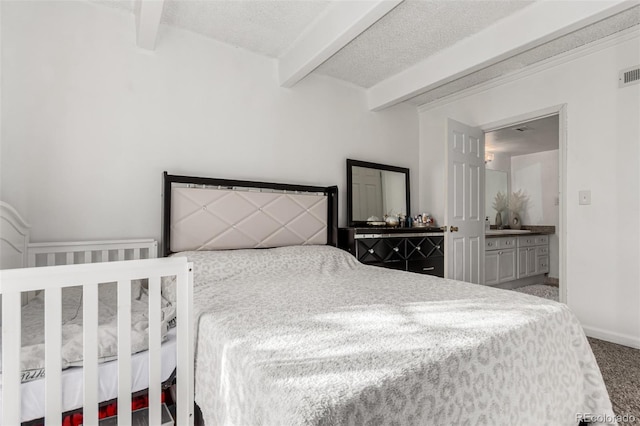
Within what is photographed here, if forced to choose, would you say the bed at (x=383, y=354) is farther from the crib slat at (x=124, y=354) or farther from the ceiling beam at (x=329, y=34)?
the ceiling beam at (x=329, y=34)

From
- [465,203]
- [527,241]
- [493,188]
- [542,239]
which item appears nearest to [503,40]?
[465,203]

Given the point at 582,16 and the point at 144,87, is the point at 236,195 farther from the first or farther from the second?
the point at 582,16

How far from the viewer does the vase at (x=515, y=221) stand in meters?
5.88

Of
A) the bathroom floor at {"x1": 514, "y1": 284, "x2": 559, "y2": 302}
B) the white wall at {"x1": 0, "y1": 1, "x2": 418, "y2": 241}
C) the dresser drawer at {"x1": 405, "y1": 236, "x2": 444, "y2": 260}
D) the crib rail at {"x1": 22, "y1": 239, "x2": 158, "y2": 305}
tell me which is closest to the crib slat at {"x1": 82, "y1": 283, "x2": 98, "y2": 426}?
the crib rail at {"x1": 22, "y1": 239, "x2": 158, "y2": 305}

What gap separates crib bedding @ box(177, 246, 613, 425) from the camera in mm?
809

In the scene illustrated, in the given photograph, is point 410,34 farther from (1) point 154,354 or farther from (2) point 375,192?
(1) point 154,354

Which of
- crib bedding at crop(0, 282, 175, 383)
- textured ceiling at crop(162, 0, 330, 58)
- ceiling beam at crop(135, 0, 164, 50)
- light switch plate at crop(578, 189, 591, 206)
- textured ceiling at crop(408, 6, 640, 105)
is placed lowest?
crib bedding at crop(0, 282, 175, 383)

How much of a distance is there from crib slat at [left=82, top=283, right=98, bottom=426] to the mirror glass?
6075mm

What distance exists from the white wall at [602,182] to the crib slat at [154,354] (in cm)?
337

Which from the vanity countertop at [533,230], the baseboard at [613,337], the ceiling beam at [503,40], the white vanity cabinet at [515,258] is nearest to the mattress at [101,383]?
the ceiling beam at [503,40]

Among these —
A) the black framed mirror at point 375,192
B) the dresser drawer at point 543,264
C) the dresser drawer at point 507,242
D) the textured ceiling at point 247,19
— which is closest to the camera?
the textured ceiling at point 247,19

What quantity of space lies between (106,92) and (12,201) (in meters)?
0.94

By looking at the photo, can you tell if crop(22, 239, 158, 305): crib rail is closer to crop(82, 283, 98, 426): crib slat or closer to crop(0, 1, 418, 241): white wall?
crop(0, 1, 418, 241): white wall

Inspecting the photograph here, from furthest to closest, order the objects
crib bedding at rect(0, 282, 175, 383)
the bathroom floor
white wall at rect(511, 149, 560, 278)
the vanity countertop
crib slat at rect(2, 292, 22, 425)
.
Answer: white wall at rect(511, 149, 560, 278) < the vanity countertop < the bathroom floor < crib bedding at rect(0, 282, 175, 383) < crib slat at rect(2, 292, 22, 425)
